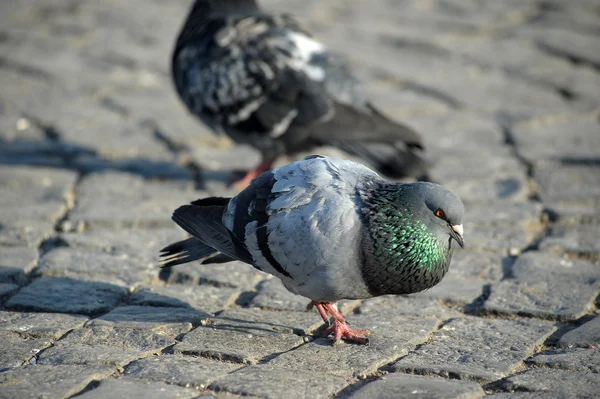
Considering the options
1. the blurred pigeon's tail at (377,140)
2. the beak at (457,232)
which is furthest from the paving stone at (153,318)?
the blurred pigeon's tail at (377,140)

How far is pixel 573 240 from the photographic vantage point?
463 cm

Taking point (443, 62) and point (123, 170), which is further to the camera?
point (443, 62)

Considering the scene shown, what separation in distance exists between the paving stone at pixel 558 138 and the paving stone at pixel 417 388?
3.18 metres

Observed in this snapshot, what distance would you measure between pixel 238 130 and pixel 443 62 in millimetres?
3069

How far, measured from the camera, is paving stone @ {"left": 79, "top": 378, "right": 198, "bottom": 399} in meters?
2.90

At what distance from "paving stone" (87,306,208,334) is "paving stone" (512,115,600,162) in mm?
3148

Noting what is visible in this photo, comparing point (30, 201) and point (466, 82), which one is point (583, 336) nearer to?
Result: point (30, 201)

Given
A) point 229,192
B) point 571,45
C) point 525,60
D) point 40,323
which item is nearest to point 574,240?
point 229,192

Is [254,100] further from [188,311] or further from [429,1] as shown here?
[429,1]

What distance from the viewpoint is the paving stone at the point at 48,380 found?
291 centimetres

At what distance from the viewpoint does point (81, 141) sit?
6387 millimetres

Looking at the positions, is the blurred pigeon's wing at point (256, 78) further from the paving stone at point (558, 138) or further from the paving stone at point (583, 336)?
the paving stone at point (583, 336)

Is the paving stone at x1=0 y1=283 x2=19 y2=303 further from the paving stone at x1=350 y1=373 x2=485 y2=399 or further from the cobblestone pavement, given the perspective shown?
the paving stone at x1=350 y1=373 x2=485 y2=399

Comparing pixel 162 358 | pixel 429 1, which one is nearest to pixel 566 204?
pixel 162 358
